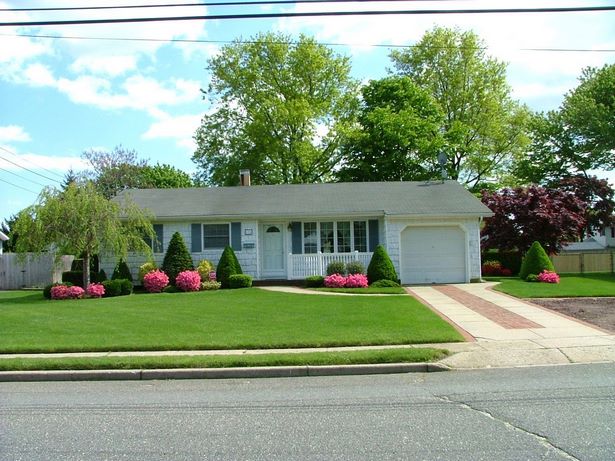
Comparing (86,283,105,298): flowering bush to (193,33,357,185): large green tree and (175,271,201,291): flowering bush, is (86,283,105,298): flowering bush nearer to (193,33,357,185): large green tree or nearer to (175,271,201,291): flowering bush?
→ (175,271,201,291): flowering bush

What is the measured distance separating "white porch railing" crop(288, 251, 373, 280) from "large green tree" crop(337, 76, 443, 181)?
18046mm

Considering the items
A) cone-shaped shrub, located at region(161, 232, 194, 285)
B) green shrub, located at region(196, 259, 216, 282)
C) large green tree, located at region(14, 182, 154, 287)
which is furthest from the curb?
green shrub, located at region(196, 259, 216, 282)

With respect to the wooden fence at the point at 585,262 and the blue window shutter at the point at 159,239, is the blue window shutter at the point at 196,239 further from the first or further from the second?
the wooden fence at the point at 585,262

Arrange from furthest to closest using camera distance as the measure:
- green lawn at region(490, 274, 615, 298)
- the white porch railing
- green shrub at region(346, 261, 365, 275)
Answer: the white porch railing → green shrub at region(346, 261, 365, 275) → green lawn at region(490, 274, 615, 298)

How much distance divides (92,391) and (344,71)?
4062cm

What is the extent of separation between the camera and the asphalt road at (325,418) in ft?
16.4

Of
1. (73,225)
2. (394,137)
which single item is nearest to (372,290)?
(73,225)

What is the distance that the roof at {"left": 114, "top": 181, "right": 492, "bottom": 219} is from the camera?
22531 millimetres

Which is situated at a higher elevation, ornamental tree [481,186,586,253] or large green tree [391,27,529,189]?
large green tree [391,27,529,189]

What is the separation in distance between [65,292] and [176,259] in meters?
4.19

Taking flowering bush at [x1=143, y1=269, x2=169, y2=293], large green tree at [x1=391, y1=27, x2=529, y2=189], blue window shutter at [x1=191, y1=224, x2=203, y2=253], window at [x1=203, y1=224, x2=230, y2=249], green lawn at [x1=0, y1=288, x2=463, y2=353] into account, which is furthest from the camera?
large green tree at [x1=391, y1=27, x2=529, y2=189]

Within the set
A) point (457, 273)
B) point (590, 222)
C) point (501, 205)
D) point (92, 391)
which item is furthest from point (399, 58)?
point (92, 391)

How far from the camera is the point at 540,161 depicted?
43719 millimetres

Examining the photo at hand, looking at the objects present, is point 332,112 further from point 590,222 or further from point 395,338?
point 395,338
